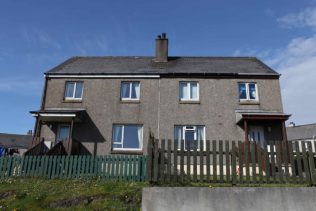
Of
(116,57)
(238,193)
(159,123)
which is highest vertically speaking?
(116,57)

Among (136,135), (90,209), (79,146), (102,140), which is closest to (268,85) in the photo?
(136,135)

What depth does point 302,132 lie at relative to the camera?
51312 millimetres

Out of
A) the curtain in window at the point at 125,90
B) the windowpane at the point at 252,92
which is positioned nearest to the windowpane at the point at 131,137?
the curtain in window at the point at 125,90

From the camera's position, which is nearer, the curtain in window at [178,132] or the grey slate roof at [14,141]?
the curtain in window at [178,132]

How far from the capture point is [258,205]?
6938 mm

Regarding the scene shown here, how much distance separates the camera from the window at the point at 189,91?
62.3 ft

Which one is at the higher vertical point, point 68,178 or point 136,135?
point 136,135

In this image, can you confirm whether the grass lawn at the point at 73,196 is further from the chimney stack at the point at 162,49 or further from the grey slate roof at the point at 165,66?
the chimney stack at the point at 162,49

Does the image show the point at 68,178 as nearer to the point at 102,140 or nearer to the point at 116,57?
the point at 102,140

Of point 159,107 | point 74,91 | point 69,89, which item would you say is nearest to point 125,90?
point 159,107

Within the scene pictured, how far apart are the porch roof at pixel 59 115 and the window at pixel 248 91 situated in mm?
10896

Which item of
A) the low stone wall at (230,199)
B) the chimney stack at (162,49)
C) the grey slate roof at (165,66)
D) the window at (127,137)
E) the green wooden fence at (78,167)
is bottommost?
the low stone wall at (230,199)

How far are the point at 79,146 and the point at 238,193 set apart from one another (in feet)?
42.1

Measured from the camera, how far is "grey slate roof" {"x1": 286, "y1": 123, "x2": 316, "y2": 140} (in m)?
49.2
